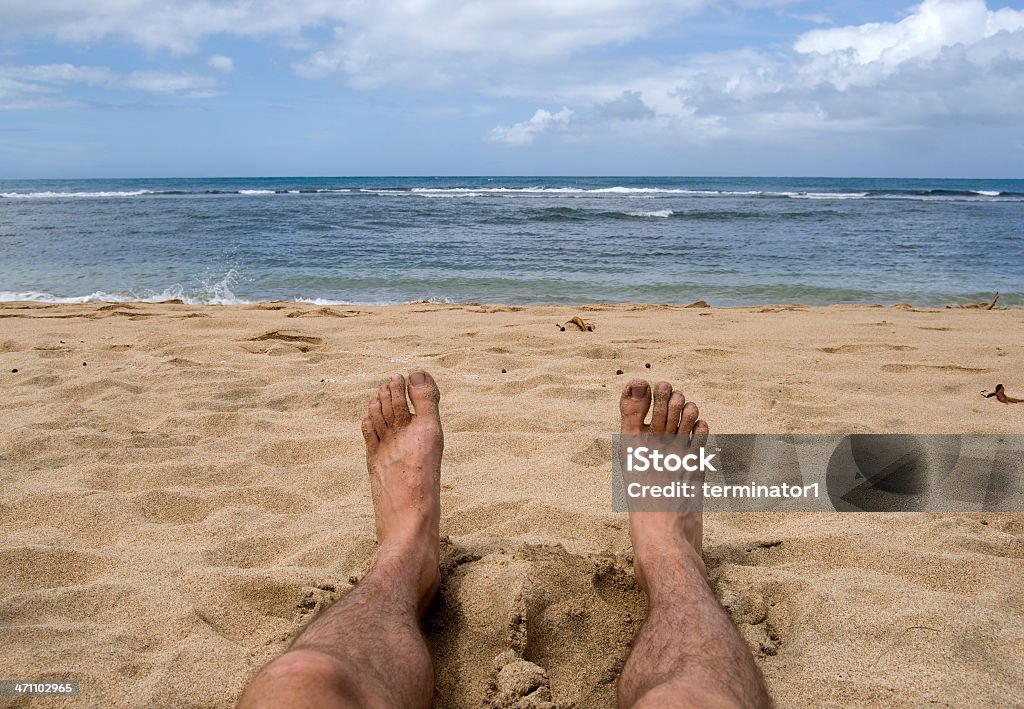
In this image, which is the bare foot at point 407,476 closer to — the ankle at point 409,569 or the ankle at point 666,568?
the ankle at point 409,569

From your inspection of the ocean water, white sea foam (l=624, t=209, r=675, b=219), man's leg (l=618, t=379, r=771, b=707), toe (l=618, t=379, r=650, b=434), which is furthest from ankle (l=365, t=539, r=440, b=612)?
white sea foam (l=624, t=209, r=675, b=219)

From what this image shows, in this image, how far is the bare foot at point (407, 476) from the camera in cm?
143

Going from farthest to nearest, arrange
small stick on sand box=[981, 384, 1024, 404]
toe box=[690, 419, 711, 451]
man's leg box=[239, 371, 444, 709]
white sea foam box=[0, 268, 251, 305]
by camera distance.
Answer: white sea foam box=[0, 268, 251, 305], small stick on sand box=[981, 384, 1024, 404], toe box=[690, 419, 711, 451], man's leg box=[239, 371, 444, 709]

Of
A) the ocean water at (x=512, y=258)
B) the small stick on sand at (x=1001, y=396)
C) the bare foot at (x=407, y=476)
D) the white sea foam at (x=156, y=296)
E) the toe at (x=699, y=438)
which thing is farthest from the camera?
the ocean water at (x=512, y=258)

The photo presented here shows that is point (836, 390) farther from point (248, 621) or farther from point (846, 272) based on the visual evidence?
point (846, 272)

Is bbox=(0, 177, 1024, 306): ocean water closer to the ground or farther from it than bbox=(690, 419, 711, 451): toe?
farther from it

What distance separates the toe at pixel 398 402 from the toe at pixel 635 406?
60 centimetres

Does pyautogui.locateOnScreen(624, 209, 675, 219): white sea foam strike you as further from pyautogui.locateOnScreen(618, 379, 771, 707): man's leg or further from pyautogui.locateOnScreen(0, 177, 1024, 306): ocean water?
pyautogui.locateOnScreen(618, 379, 771, 707): man's leg

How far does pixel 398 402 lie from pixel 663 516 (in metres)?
0.78

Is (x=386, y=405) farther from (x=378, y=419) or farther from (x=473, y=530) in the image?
(x=473, y=530)

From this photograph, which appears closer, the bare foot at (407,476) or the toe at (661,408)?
the bare foot at (407,476)

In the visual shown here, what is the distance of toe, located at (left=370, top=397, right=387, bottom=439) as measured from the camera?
1.90 meters

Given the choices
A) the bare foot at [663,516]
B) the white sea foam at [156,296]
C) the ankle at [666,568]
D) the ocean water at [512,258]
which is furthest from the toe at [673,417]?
the white sea foam at [156,296]

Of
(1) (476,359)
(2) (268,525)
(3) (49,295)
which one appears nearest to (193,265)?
(3) (49,295)
